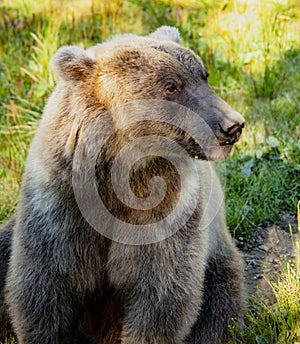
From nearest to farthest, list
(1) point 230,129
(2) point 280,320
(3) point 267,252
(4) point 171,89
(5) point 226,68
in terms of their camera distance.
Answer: (1) point 230,129 < (4) point 171,89 < (2) point 280,320 < (3) point 267,252 < (5) point 226,68

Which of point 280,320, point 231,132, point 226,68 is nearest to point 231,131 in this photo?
point 231,132

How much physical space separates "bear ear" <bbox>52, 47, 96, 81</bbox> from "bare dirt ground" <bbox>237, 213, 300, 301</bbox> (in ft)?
6.57

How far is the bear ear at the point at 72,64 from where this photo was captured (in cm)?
416

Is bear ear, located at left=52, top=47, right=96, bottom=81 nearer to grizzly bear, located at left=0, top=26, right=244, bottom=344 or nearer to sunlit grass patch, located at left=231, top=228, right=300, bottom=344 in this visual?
grizzly bear, located at left=0, top=26, right=244, bottom=344

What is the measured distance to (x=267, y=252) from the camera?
5.63 metres

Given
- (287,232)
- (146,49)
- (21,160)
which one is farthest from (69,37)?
(146,49)

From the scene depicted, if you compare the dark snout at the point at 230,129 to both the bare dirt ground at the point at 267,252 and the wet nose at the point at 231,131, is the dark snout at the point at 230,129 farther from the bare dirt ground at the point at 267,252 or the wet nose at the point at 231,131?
the bare dirt ground at the point at 267,252

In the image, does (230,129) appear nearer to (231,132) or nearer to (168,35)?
(231,132)

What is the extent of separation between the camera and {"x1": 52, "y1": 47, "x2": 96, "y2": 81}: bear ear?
13.7ft

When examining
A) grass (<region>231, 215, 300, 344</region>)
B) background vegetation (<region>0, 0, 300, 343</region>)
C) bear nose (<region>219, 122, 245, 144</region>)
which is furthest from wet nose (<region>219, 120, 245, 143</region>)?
background vegetation (<region>0, 0, 300, 343</region>)

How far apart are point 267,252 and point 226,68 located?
9.42 ft

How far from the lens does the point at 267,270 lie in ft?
17.7

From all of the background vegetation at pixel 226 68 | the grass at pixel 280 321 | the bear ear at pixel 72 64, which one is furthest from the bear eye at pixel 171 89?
the background vegetation at pixel 226 68

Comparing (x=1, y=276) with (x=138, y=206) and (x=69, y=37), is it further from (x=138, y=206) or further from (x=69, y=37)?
(x=69, y=37)
